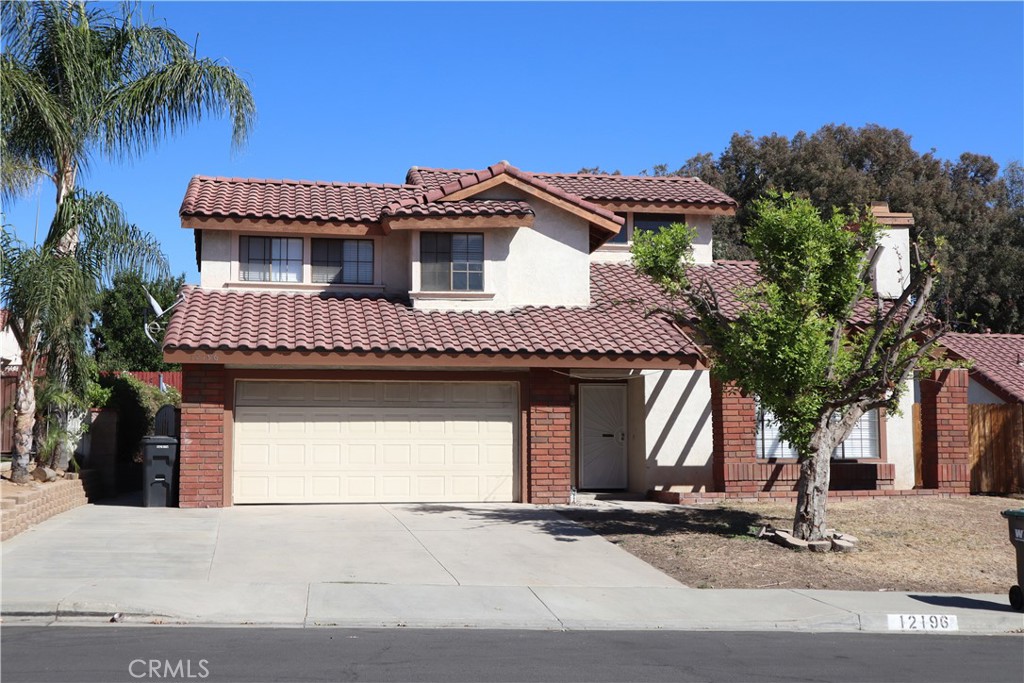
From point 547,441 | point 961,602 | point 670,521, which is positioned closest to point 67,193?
point 547,441

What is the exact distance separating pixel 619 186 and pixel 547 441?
342 inches

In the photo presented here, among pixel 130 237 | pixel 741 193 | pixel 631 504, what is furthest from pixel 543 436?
pixel 741 193

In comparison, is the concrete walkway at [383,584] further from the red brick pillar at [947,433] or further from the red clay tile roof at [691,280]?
the red brick pillar at [947,433]

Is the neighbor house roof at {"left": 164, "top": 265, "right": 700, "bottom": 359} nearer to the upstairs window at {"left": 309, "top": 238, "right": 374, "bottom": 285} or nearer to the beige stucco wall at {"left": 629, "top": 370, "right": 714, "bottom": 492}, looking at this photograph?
the upstairs window at {"left": 309, "top": 238, "right": 374, "bottom": 285}

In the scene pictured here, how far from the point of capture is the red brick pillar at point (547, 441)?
18.6 metres

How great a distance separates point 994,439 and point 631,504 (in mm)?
8135

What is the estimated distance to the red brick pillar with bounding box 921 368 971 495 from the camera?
2059cm

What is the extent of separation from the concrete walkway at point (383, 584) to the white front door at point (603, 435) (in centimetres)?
516

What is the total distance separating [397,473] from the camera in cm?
1841

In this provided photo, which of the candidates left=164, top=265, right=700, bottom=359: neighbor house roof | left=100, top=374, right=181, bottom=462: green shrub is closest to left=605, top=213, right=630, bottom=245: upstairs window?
left=164, top=265, right=700, bottom=359: neighbor house roof

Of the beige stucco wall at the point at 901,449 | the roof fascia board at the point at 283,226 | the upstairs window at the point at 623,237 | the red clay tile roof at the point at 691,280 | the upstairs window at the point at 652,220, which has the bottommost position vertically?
the beige stucco wall at the point at 901,449

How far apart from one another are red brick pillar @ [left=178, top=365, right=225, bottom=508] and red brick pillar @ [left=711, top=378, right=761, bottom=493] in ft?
29.4

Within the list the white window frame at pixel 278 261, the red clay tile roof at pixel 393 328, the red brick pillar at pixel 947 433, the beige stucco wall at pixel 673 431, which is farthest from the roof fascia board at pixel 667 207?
the white window frame at pixel 278 261

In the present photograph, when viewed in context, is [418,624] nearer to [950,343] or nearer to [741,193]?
[950,343]
